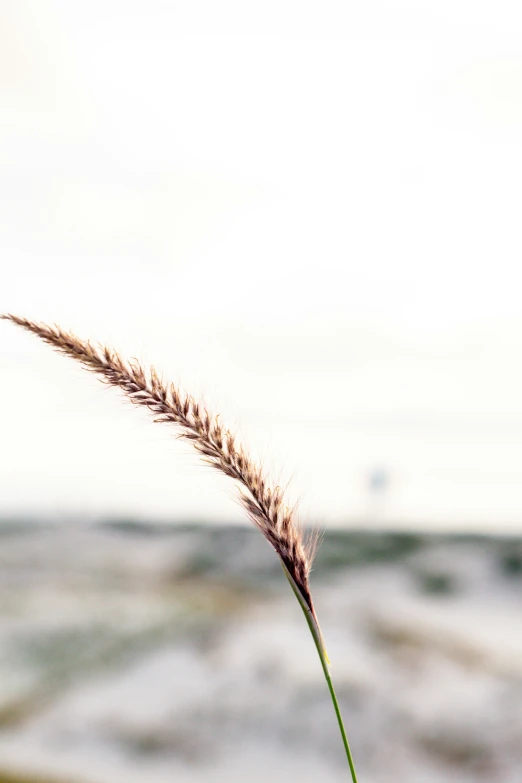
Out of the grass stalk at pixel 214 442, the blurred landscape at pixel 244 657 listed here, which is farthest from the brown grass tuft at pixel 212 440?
the blurred landscape at pixel 244 657

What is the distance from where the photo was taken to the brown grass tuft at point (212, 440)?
2.18 feet

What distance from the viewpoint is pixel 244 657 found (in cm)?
267

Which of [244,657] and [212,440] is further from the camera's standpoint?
[244,657]

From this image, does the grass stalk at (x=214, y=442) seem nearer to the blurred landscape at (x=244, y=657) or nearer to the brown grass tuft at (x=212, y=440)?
the brown grass tuft at (x=212, y=440)

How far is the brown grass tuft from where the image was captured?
66cm

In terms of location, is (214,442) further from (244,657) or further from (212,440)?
(244,657)

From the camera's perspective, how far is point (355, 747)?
2.41 metres

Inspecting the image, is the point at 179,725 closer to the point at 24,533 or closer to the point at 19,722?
the point at 19,722

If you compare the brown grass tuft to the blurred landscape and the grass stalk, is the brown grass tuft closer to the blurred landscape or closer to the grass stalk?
the grass stalk

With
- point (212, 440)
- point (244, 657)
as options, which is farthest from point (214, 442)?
point (244, 657)

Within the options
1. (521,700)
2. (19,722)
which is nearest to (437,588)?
(521,700)

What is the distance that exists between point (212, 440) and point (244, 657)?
7.03 feet

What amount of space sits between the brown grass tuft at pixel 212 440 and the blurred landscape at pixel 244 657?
1938mm

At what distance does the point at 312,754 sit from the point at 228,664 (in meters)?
0.42
